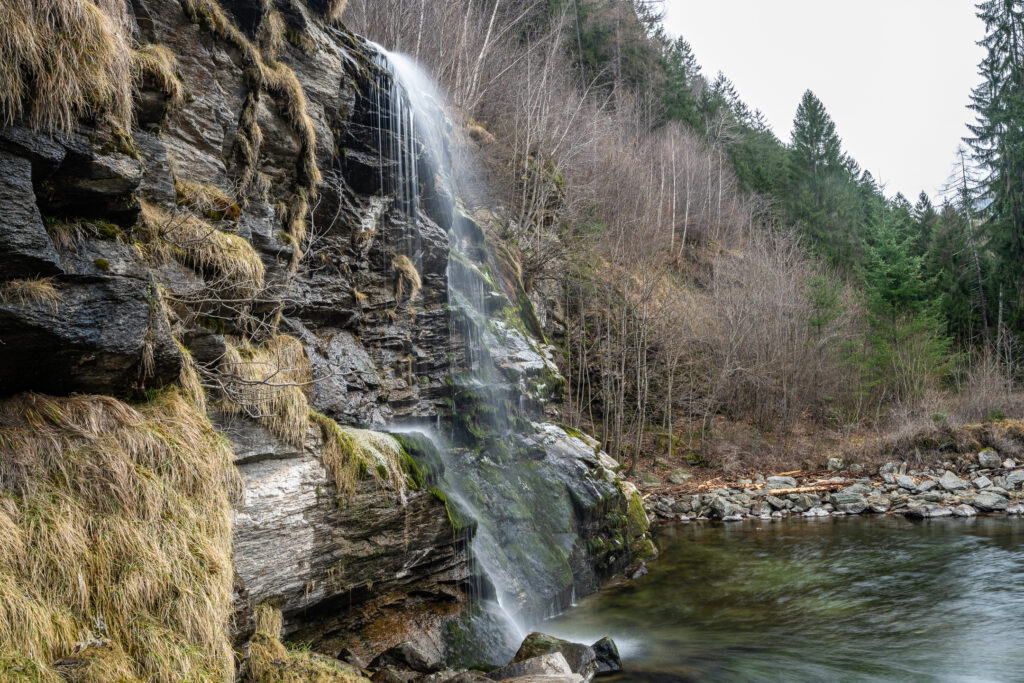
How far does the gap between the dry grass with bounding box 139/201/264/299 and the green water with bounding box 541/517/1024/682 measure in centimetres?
601

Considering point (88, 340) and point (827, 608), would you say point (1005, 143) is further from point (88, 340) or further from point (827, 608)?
point (88, 340)

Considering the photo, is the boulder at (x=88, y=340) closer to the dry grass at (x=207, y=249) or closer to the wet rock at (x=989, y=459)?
the dry grass at (x=207, y=249)

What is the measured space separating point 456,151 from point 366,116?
20.8 feet

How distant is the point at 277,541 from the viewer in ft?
16.9

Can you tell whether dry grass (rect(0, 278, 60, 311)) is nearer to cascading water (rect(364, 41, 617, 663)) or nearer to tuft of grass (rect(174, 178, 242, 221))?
tuft of grass (rect(174, 178, 242, 221))

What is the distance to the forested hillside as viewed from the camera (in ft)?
58.2

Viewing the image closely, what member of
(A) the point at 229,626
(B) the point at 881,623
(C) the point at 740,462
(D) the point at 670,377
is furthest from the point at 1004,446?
(A) the point at 229,626

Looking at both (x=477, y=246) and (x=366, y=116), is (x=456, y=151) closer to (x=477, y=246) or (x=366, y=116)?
(x=477, y=246)

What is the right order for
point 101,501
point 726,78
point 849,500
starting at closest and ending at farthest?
point 101,501
point 849,500
point 726,78

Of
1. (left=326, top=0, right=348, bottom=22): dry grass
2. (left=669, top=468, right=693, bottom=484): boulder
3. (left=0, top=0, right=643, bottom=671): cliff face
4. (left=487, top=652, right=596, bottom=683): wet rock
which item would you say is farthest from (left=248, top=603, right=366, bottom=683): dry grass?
(left=669, top=468, right=693, bottom=484): boulder

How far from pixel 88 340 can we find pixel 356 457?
8.87 ft

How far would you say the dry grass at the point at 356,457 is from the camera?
5.83m

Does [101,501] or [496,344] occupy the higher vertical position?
[496,344]

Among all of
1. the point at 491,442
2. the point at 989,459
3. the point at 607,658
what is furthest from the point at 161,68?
the point at 989,459
